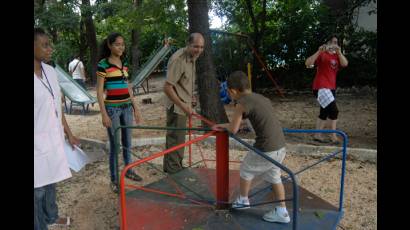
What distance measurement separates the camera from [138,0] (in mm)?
14500

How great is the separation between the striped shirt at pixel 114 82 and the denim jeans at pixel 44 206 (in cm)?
106

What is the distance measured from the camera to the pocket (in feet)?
6.82

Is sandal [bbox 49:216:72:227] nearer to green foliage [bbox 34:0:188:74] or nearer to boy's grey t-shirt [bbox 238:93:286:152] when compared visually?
boy's grey t-shirt [bbox 238:93:286:152]

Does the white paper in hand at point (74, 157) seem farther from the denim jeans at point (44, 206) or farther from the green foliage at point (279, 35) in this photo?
the green foliage at point (279, 35)

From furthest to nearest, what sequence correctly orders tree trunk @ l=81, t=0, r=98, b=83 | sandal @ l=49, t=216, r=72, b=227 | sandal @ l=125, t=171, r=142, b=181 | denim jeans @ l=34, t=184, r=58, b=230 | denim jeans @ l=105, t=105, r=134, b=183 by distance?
tree trunk @ l=81, t=0, r=98, b=83, sandal @ l=125, t=171, r=142, b=181, denim jeans @ l=105, t=105, r=134, b=183, sandal @ l=49, t=216, r=72, b=227, denim jeans @ l=34, t=184, r=58, b=230

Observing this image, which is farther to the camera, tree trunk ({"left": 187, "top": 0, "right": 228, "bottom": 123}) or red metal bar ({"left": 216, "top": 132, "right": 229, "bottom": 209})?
tree trunk ({"left": 187, "top": 0, "right": 228, "bottom": 123})

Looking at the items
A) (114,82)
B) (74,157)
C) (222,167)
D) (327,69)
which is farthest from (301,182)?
(74,157)

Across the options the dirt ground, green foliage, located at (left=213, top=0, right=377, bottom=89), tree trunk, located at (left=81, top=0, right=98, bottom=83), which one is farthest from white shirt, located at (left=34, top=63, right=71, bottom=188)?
tree trunk, located at (left=81, top=0, right=98, bottom=83)

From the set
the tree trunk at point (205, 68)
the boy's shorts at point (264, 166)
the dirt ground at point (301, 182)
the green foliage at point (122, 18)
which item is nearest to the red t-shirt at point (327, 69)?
the dirt ground at point (301, 182)

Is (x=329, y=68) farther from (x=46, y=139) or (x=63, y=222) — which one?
Result: (x=46, y=139)

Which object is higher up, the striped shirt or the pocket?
the striped shirt

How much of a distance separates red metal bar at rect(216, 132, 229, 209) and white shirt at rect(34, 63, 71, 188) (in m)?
1.09

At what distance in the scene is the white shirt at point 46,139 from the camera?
6.85 ft
